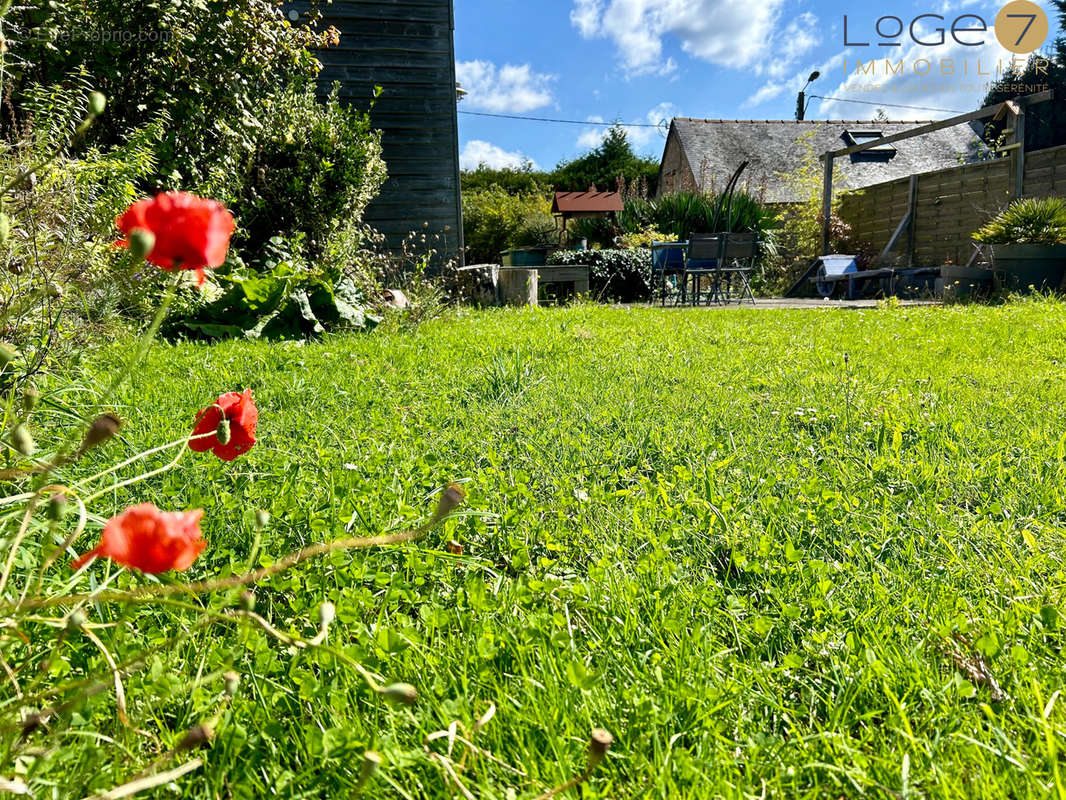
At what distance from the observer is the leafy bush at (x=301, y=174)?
622cm

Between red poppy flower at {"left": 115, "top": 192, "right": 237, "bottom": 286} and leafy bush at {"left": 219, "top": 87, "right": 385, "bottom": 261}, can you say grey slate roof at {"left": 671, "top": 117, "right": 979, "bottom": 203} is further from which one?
red poppy flower at {"left": 115, "top": 192, "right": 237, "bottom": 286}

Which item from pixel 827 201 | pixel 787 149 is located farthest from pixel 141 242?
pixel 787 149

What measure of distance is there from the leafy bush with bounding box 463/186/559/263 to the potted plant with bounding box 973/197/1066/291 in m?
13.9

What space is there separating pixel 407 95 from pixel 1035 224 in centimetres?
862

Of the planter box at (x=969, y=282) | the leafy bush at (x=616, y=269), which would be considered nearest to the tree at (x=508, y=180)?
the leafy bush at (x=616, y=269)

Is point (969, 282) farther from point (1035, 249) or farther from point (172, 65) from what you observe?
point (172, 65)

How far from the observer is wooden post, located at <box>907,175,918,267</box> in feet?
43.8

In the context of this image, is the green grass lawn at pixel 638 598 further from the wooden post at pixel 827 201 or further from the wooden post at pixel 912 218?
the wooden post at pixel 827 201

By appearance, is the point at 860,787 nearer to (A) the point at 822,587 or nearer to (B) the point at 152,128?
(A) the point at 822,587

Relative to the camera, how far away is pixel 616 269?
12.4 metres

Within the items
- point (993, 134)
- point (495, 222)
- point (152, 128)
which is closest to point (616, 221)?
point (495, 222)

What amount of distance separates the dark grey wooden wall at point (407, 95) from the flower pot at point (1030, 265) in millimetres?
7378

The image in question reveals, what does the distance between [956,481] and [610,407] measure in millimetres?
1302

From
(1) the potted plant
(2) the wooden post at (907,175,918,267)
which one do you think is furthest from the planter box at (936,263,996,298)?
(2) the wooden post at (907,175,918,267)
